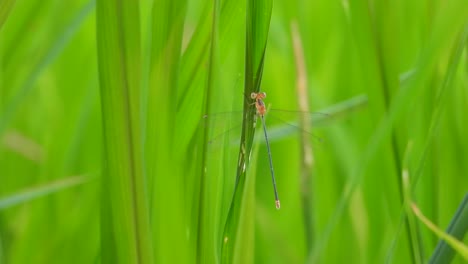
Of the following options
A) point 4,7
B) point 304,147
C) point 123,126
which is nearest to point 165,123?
point 123,126

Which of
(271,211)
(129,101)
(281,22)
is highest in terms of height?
(281,22)

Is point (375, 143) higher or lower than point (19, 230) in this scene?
higher

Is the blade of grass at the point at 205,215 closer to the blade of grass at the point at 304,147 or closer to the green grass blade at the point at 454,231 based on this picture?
the green grass blade at the point at 454,231

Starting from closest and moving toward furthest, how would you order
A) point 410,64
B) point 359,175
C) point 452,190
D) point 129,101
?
1. point 129,101
2. point 359,175
3. point 452,190
4. point 410,64

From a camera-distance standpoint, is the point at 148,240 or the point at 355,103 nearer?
the point at 148,240

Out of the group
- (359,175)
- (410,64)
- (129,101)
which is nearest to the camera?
(129,101)

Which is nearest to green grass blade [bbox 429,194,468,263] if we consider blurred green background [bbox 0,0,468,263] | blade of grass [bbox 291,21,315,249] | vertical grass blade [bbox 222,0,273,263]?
blurred green background [bbox 0,0,468,263]

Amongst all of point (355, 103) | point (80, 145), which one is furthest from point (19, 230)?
point (355, 103)

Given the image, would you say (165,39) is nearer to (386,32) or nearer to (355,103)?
(386,32)
